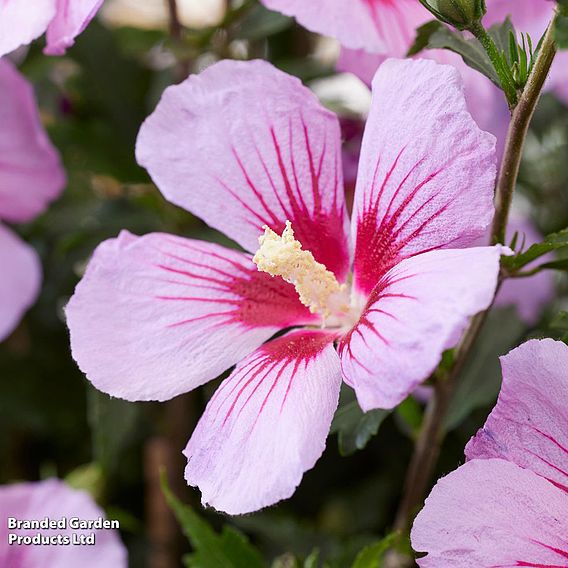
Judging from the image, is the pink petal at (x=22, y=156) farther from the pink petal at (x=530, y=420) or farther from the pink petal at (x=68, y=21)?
the pink petal at (x=530, y=420)

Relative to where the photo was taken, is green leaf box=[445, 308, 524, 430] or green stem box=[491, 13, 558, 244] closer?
green stem box=[491, 13, 558, 244]

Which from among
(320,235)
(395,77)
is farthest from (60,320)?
(395,77)

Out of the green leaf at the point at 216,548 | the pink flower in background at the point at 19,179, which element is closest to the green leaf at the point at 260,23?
the pink flower in background at the point at 19,179

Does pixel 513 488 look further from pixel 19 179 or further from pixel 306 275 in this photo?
pixel 19 179

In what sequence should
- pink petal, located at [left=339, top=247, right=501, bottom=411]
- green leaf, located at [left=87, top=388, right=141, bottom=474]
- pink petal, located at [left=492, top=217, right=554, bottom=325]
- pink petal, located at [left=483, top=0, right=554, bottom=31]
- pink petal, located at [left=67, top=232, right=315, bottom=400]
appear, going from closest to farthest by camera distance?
pink petal, located at [left=339, top=247, right=501, bottom=411]
pink petal, located at [left=67, top=232, right=315, bottom=400]
pink petal, located at [left=483, top=0, right=554, bottom=31]
green leaf, located at [left=87, top=388, right=141, bottom=474]
pink petal, located at [left=492, top=217, right=554, bottom=325]

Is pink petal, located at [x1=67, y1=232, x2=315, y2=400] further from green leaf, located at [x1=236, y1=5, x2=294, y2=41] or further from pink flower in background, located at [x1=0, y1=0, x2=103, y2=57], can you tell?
green leaf, located at [x1=236, y1=5, x2=294, y2=41]

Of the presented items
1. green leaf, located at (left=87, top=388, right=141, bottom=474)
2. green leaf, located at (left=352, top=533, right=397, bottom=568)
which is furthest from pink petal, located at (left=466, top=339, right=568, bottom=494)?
green leaf, located at (left=87, top=388, right=141, bottom=474)

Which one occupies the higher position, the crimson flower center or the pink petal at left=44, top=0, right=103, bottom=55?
the pink petal at left=44, top=0, right=103, bottom=55
